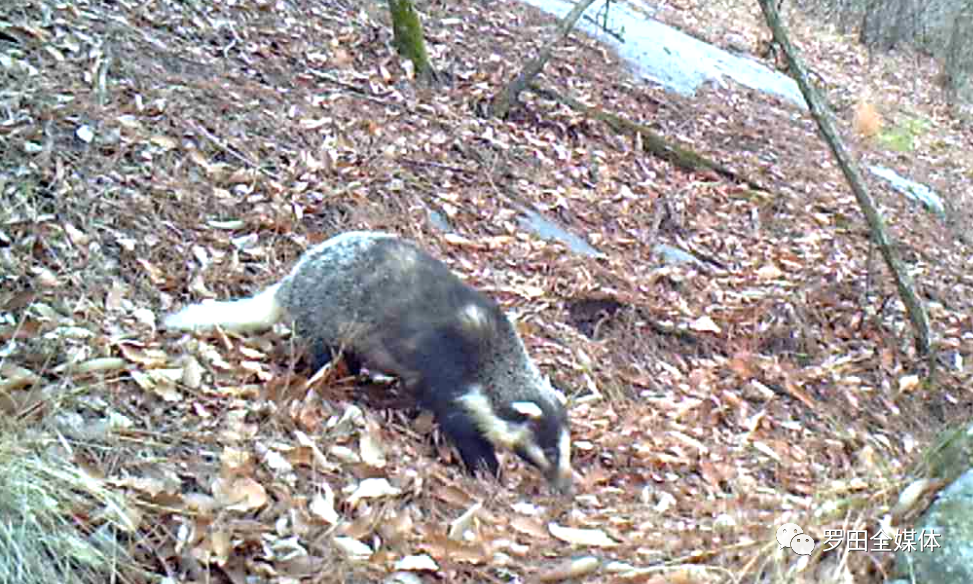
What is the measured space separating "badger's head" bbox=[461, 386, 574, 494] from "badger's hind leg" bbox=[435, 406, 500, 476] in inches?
1.6

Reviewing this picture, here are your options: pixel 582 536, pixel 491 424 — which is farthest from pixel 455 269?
pixel 582 536

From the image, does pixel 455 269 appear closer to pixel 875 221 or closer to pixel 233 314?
pixel 233 314

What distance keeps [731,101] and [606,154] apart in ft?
10.1

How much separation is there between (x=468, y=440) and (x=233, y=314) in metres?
1.24

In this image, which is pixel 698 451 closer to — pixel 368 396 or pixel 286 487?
pixel 368 396

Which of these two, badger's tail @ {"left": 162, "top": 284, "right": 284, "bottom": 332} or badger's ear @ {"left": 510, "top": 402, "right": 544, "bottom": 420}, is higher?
badger's ear @ {"left": 510, "top": 402, "right": 544, "bottom": 420}

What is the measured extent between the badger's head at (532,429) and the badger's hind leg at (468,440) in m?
0.04

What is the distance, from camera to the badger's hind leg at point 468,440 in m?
5.20

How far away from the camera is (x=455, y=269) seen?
261 inches

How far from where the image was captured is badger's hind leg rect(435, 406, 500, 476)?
5203 millimetres

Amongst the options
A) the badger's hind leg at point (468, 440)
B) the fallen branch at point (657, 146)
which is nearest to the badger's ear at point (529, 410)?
the badger's hind leg at point (468, 440)

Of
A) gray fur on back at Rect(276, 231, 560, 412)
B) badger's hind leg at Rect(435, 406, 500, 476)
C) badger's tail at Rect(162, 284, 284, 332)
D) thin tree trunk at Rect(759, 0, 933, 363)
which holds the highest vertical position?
thin tree trunk at Rect(759, 0, 933, 363)

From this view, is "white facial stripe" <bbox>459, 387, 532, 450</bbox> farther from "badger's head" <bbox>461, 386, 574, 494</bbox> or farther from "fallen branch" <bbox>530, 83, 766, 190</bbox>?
"fallen branch" <bbox>530, 83, 766, 190</bbox>

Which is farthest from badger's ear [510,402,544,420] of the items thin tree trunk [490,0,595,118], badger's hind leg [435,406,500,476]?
thin tree trunk [490,0,595,118]
